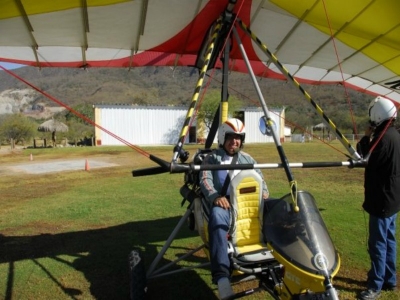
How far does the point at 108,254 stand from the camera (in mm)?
5582

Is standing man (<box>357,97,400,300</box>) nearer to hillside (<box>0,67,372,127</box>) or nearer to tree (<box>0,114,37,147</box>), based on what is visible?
tree (<box>0,114,37,147</box>)

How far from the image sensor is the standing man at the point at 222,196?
10.6 feet

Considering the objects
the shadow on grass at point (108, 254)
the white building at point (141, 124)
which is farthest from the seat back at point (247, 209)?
the white building at point (141, 124)

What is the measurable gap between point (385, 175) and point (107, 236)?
467 cm

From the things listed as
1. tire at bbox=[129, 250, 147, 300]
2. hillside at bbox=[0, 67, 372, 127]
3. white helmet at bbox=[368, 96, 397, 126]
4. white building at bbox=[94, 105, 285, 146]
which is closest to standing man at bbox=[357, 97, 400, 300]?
white helmet at bbox=[368, 96, 397, 126]

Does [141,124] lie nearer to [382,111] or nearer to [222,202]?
[382,111]

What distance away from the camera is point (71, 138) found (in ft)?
152

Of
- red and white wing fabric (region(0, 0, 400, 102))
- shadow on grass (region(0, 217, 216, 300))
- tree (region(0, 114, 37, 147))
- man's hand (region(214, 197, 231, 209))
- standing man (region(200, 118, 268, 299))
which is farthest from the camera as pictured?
tree (region(0, 114, 37, 147))

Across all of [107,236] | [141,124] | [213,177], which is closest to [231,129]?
[213,177]

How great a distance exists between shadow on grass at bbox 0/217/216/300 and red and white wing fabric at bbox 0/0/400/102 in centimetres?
301

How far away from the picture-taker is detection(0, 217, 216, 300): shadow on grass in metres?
4.39

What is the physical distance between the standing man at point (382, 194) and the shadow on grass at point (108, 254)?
6.37 feet

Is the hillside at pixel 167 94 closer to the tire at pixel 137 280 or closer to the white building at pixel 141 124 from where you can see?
the white building at pixel 141 124

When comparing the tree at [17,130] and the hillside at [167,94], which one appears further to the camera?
the hillside at [167,94]
